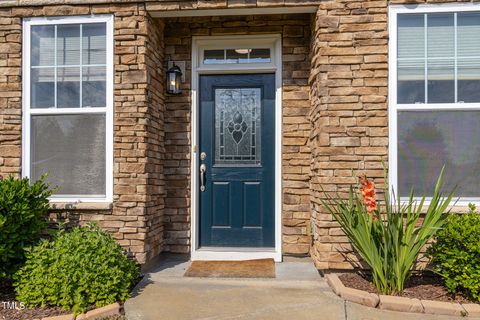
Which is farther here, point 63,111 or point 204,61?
point 204,61

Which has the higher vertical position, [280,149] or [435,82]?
[435,82]

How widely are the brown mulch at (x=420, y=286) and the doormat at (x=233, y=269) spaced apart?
2.35ft

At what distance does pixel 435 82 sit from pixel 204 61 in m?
2.32

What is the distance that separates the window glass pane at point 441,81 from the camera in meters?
3.26

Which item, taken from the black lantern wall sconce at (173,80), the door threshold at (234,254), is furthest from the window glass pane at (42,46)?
the door threshold at (234,254)

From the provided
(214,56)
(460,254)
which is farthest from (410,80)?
(214,56)

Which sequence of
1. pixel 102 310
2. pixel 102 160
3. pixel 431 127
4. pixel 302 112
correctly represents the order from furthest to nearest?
pixel 302 112, pixel 102 160, pixel 431 127, pixel 102 310

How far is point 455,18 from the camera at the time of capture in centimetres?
327

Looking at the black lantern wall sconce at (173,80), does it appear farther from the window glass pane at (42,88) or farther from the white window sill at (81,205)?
the white window sill at (81,205)

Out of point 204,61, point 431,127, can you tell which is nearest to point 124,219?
point 204,61

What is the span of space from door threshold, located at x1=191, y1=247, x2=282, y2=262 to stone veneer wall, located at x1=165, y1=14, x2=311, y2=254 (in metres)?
0.14

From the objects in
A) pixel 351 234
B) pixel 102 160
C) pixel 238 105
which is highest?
pixel 238 105

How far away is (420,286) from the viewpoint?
3.05 m

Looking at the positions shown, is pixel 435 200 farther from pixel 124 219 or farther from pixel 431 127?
pixel 124 219
